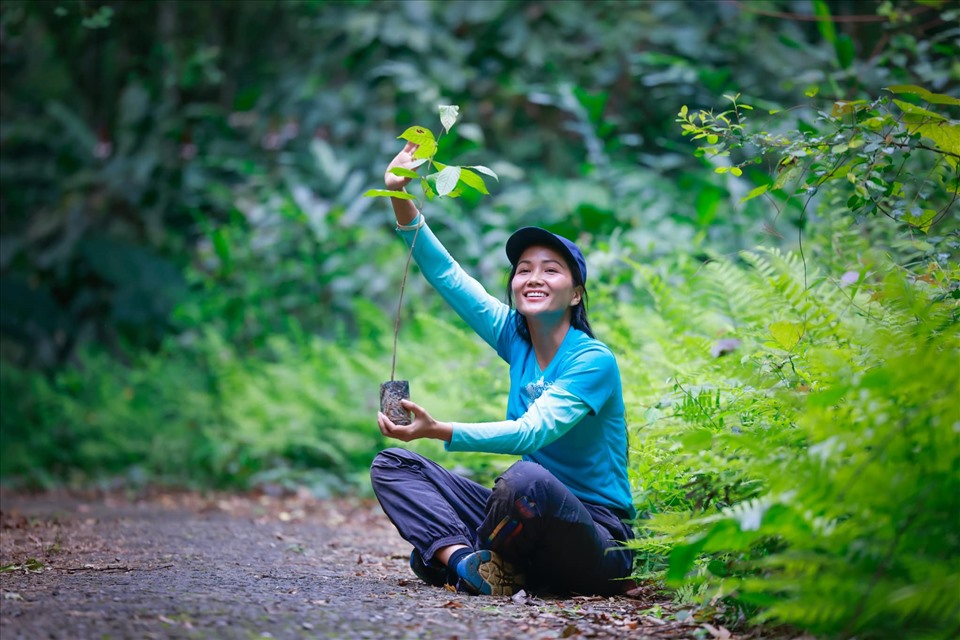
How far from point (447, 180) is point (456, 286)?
1.74ft

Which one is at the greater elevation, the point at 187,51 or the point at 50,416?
the point at 187,51

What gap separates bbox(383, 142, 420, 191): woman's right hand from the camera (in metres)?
3.14

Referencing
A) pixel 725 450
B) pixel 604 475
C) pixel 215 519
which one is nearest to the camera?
pixel 725 450

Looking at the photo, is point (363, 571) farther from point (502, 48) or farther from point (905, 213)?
point (502, 48)

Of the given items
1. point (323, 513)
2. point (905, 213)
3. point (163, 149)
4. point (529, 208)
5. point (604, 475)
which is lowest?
point (323, 513)

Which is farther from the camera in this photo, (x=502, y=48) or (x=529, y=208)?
(x=502, y=48)

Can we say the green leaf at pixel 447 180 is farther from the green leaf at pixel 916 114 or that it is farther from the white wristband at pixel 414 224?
the green leaf at pixel 916 114

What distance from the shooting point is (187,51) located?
29.7 feet

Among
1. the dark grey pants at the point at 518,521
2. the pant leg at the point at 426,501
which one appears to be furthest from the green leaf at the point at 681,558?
the pant leg at the point at 426,501

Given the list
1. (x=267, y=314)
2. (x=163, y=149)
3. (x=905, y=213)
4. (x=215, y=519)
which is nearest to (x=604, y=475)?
(x=905, y=213)

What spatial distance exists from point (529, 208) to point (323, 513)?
11.1 feet

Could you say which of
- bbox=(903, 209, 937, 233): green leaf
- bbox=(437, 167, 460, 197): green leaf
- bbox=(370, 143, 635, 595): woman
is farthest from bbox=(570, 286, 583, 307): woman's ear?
bbox=(903, 209, 937, 233): green leaf

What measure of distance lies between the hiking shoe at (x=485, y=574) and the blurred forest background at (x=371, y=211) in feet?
1.68

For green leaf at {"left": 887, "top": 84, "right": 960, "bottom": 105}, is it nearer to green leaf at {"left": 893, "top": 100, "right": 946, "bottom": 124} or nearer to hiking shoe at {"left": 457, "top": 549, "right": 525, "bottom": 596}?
green leaf at {"left": 893, "top": 100, "right": 946, "bottom": 124}
